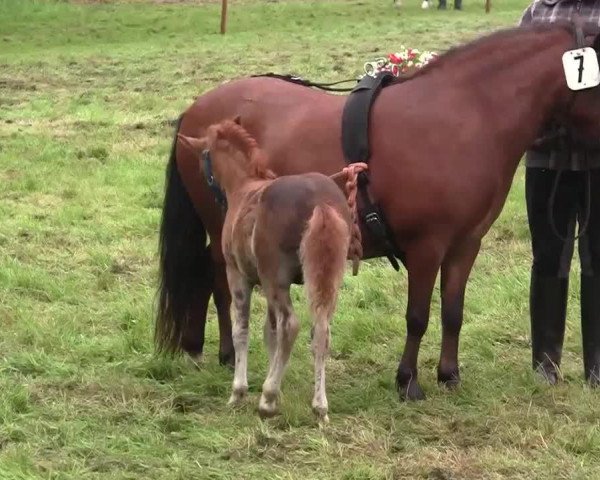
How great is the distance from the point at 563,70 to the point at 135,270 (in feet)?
11.1

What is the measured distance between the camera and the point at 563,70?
4.28 meters

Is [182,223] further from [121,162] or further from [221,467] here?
[121,162]

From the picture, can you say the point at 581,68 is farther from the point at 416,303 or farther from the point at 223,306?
the point at 223,306

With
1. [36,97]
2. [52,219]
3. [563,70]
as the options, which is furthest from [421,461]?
[36,97]

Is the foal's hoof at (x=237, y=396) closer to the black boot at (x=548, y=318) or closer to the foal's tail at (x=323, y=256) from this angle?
the foal's tail at (x=323, y=256)

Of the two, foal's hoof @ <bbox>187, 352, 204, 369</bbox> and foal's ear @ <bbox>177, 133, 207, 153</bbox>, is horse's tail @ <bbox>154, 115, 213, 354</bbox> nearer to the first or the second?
foal's hoof @ <bbox>187, 352, 204, 369</bbox>

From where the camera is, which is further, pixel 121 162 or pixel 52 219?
pixel 121 162

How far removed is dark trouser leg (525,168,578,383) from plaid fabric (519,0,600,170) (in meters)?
0.06

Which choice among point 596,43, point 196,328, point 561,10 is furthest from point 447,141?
point 196,328

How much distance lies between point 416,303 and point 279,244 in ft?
2.83

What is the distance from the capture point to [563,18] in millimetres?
4496

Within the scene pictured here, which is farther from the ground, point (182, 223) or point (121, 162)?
point (182, 223)

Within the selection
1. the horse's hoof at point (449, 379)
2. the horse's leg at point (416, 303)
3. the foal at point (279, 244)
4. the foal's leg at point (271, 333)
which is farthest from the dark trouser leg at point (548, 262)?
the foal's leg at point (271, 333)

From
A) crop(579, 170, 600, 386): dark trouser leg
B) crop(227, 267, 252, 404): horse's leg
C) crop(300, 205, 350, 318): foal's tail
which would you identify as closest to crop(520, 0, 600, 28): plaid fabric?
crop(579, 170, 600, 386): dark trouser leg
